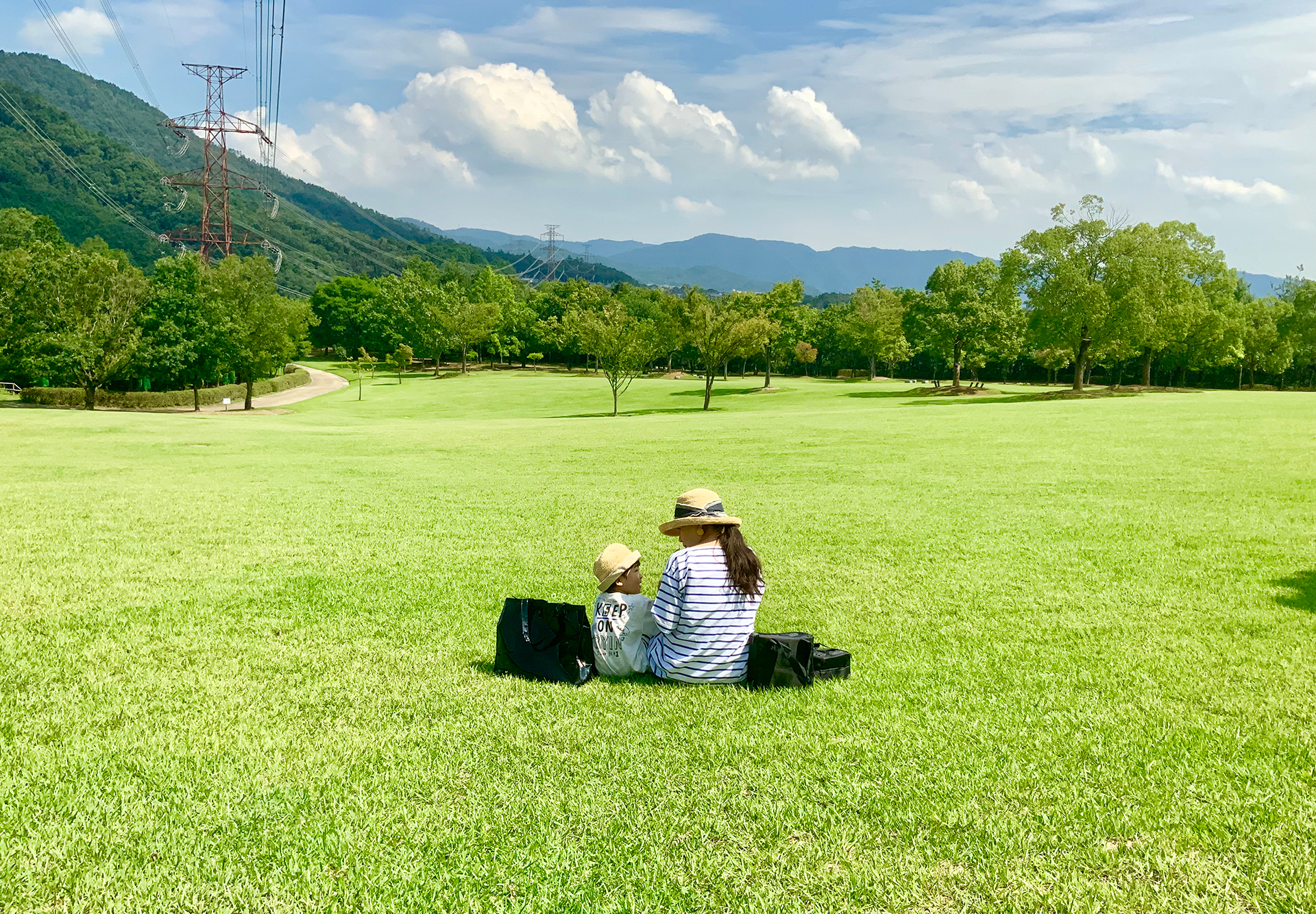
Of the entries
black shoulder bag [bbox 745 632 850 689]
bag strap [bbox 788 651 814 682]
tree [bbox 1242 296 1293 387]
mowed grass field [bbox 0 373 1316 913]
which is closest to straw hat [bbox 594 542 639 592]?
mowed grass field [bbox 0 373 1316 913]

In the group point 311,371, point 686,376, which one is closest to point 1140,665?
point 686,376

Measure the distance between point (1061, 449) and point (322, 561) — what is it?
68.6ft

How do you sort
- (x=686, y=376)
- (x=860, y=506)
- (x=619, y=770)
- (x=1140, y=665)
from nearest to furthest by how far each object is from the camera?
1. (x=619, y=770)
2. (x=1140, y=665)
3. (x=860, y=506)
4. (x=686, y=376)

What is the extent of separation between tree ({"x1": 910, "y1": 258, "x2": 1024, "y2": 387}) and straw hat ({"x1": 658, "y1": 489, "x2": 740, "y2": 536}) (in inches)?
2547

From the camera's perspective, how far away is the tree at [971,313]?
Result: 6575 cm

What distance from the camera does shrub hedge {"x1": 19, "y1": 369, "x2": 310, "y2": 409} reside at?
5275 cm

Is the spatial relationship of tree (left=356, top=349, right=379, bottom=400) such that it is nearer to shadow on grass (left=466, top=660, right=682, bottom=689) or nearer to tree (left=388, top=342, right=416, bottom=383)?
tree (left=388, top=342, right=416, bottom=383)

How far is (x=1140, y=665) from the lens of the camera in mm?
7285

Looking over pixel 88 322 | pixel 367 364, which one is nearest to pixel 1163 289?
pixel 88 322

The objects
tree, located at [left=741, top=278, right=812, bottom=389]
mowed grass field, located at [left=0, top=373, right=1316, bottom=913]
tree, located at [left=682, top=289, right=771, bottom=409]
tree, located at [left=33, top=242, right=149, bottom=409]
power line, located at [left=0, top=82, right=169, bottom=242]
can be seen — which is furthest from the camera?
power line, located at [left=0, top=82, right=169, bottom=242]

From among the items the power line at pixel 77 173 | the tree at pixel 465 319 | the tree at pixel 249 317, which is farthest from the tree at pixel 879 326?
the power line at pixel 77 173

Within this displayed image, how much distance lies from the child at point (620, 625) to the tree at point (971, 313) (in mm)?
64957

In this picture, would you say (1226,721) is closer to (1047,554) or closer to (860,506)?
(1047,554)

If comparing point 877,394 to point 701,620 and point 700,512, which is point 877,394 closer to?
point 700,512
